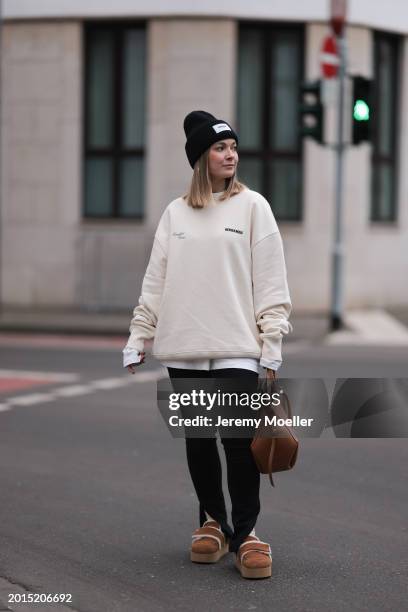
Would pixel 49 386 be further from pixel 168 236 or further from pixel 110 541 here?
pixel 168 236

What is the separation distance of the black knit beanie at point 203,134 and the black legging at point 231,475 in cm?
90

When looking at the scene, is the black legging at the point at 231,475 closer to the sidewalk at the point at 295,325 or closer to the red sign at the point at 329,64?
the sidewalk at the point at 295,325

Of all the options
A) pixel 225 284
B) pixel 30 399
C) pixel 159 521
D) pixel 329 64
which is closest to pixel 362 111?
pixel 329 64

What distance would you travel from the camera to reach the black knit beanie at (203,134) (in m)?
5.11

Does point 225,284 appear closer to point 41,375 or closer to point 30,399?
point 30,399

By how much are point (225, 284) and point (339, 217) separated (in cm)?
1315

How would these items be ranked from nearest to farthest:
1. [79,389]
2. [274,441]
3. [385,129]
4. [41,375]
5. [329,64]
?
[274,441] → [79,389] → [41,375] → [329,64] → [385,129]

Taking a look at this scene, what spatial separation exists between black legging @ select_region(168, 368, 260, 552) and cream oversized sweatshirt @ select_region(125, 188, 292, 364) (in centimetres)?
9

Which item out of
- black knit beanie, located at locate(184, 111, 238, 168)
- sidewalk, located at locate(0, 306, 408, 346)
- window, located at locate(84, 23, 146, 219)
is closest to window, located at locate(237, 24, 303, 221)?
window, located at locate(84, 23, 146, 219)

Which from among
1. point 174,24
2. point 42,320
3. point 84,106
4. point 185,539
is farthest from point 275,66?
point 185,539

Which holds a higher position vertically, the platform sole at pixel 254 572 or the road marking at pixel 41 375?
the platform sole at pixel 254 572

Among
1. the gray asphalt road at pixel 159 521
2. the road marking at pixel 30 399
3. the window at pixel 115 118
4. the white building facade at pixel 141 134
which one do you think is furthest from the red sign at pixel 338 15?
the gray asphalt road at pixel 159 521

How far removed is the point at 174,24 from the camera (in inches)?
815

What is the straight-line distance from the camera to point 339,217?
1800cm
